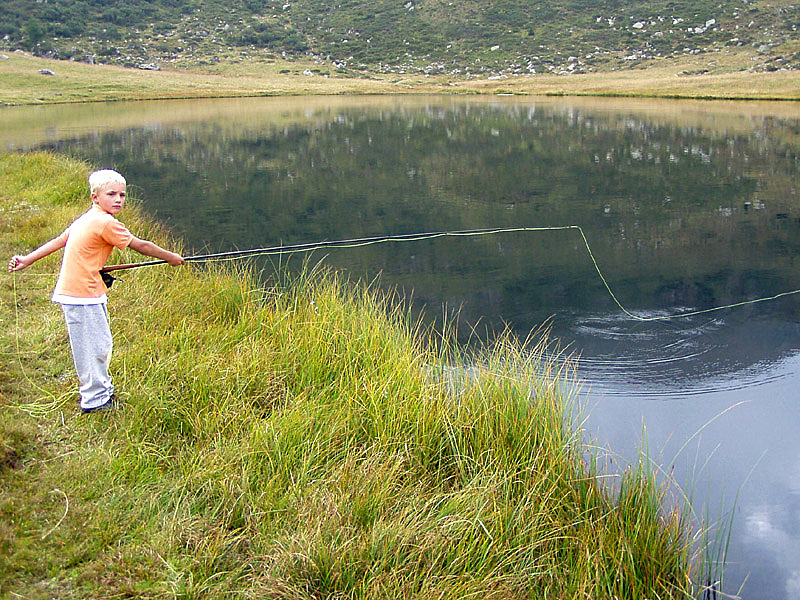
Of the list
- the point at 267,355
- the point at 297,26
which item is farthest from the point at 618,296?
the point at 297,26

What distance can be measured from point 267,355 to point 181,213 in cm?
928

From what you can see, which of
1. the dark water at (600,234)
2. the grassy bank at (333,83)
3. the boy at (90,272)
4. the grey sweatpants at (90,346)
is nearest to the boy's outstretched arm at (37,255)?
Answer: the boy at (90,272)

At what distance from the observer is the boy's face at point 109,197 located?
3.77 meters

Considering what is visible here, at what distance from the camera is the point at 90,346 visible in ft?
12.6

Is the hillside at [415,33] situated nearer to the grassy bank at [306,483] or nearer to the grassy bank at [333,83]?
the grassy bank at [333,83]

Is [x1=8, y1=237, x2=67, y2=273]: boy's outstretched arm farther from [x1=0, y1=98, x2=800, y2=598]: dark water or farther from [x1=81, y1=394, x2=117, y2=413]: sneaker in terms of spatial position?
[x1=0, y1=98, x2=800, y2=598]: dark water

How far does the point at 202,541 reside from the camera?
2973 millimetres

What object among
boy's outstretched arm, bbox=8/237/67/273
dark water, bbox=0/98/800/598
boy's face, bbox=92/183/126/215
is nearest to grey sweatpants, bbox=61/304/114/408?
boy's outstretched arm, bbox=8/237/67/273

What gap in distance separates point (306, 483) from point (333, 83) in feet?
183

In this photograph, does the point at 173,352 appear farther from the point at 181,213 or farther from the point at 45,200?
the point at 181,213

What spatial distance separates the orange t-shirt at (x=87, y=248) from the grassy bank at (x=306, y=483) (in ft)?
2.12

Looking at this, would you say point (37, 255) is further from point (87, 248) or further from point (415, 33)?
point (415, 33)

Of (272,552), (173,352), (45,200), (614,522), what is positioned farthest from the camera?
(45,200)

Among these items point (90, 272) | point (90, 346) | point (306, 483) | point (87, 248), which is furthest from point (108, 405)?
point (306, 483)
